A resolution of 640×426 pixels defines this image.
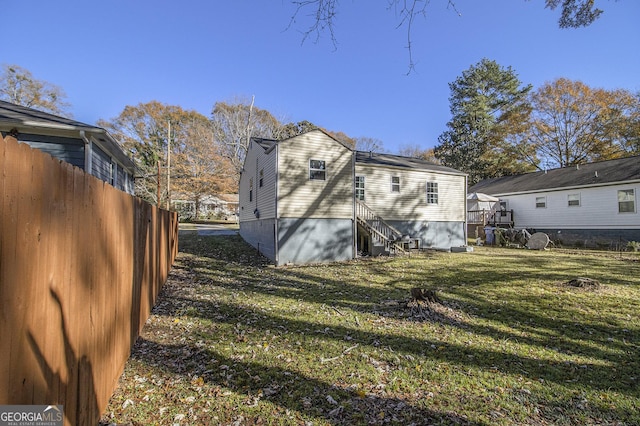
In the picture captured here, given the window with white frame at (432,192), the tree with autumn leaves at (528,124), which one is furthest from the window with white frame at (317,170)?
the tree with autumn leaves at (528,124)

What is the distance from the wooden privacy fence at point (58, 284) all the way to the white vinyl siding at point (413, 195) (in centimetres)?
1271

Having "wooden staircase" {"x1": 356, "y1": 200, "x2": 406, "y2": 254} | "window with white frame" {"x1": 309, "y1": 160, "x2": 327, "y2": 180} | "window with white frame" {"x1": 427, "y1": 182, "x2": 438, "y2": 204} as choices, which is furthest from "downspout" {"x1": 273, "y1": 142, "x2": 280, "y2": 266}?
"window with white frame" {"x1": 427, "y1": 182, "x2": 438, "y2": 204}

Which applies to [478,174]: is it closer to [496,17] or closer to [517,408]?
[496,17]

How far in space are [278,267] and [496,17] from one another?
8.70 m

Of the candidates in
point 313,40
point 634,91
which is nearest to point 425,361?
point 313,40

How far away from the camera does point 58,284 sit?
1858mm

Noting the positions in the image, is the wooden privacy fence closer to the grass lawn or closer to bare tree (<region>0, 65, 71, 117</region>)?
the grass lawn

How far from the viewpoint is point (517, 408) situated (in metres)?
2.95

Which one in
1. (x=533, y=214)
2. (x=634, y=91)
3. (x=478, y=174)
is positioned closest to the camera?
(x=533, y=214)

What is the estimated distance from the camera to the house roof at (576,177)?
17.3 m

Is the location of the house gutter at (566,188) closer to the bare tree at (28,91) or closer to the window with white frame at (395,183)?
the window with white frame at (395,183)

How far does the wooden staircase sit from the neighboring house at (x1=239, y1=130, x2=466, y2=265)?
1.7 inches

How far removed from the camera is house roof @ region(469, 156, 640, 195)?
56.9 ft

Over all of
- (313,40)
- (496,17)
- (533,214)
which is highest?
(496,17)
